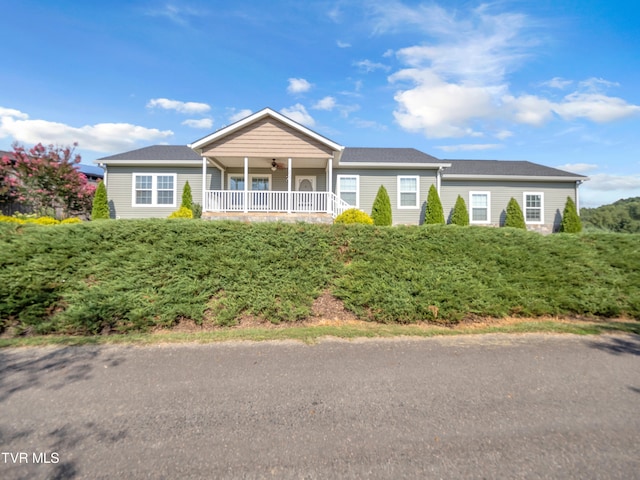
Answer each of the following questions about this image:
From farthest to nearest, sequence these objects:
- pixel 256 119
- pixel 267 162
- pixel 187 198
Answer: pixel 267 162 → pixel 187 198 → pixel 256 119

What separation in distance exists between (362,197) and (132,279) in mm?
11700

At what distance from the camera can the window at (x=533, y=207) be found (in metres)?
16.0

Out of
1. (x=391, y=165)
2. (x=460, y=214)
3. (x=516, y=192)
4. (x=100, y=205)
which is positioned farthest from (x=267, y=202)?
(x=516, y=192)

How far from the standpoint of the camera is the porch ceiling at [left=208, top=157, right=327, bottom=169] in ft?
44.5

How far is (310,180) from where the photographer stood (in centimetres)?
1579

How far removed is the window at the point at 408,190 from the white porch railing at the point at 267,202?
4101 millimetres

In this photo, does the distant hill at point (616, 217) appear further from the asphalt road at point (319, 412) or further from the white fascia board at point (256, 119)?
the asphalt road at point (319, 412)

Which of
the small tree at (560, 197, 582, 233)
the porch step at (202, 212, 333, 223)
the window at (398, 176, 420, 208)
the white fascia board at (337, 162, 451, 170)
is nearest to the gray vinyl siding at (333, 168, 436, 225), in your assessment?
the window at (398, 176, 420, 208)

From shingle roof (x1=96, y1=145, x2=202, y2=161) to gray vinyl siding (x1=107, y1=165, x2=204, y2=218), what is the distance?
1.65 ft

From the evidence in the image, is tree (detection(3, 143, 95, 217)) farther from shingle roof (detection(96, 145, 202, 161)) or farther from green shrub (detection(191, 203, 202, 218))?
green shrub (detection(191, 203, 202, 218))

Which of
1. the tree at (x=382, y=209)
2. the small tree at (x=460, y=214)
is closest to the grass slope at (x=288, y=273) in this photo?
the tree at (x=382, y=209)

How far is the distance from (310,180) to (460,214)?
747cm

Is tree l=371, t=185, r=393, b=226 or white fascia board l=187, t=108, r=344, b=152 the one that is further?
tree l=371, t=185, r=393, b=226

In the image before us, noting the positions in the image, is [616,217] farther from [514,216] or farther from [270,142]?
[270,142]
